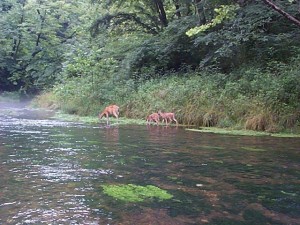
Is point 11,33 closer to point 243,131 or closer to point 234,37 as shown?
point 234,37

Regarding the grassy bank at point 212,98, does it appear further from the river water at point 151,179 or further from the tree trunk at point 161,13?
the tree trunk at point 161,13

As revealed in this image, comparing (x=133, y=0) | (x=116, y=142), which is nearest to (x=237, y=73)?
(x=116, y=142)

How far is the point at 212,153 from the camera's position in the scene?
28.4 ft

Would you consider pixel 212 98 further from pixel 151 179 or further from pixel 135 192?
pixel 135 192

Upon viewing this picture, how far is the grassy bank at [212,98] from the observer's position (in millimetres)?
13414

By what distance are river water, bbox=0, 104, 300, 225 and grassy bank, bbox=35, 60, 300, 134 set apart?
3.00 meters

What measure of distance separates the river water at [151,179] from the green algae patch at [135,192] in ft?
0.35

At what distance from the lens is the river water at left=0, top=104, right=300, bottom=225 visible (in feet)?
14.3

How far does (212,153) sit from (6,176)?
427cm

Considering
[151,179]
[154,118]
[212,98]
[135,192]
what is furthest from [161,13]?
[135,192]

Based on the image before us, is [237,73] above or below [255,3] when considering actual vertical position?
below

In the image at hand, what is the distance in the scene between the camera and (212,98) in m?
15.8

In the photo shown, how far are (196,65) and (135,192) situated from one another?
18075 mm

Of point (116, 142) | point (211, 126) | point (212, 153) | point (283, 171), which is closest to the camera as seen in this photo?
point (283, 171)
